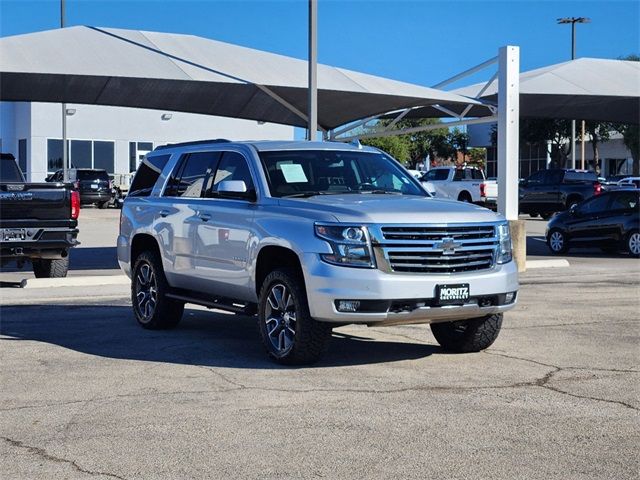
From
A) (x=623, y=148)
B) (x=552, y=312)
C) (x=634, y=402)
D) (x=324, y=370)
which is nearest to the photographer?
(x=634, y=402)

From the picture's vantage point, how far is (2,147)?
2625 inches

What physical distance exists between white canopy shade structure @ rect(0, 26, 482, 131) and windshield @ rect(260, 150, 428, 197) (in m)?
8.84

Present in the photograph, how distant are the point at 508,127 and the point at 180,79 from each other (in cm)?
585

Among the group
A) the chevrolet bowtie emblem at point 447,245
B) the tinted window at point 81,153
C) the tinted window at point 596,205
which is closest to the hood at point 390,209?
the chevrolet bowtie emblem at point 447,245

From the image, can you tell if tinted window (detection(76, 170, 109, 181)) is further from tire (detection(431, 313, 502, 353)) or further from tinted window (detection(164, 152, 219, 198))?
tire (detection(431, 313, 502, 353))

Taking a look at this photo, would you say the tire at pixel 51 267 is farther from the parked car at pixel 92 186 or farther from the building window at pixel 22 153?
the building window at pixel 22 153

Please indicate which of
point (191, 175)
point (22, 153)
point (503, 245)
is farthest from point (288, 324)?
point (22, 153)

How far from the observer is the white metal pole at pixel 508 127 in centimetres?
1936

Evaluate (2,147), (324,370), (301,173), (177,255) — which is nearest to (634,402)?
(324,370)

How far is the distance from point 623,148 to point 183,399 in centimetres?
8318

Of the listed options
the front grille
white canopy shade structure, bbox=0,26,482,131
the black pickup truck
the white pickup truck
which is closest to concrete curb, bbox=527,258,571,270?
white canopy shade structure, bbox=0,26,482,131

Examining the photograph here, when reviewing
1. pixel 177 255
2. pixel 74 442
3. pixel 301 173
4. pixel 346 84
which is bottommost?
pixel 74 442

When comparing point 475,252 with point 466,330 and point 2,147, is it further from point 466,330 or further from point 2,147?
point 2,147

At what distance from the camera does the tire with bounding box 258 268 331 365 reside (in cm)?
892
